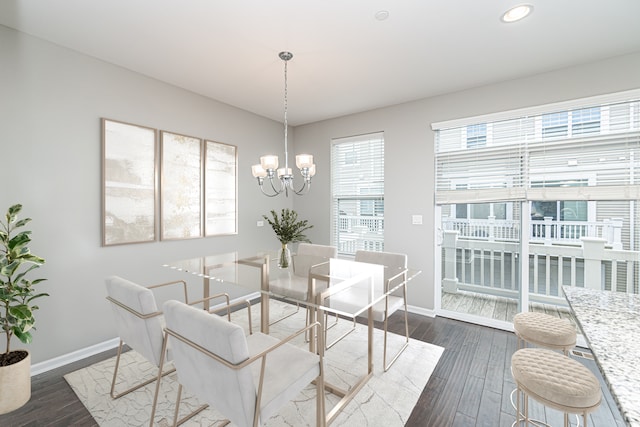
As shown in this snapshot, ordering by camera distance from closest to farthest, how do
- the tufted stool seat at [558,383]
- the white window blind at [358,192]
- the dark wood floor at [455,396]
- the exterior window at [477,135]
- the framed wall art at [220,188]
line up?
1. the tufted stool seat at [558,383]
2. the dark wood floor at [455,396]
3. the exterior window at [477,135]
4. the framed wall art at [220,188]
5. the white window blind at [358,192]

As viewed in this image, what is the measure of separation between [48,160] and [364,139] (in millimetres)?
3520

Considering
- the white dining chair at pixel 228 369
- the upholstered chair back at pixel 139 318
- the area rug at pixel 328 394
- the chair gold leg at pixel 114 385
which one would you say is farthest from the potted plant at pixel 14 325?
the white dining chair at pixel 228 369

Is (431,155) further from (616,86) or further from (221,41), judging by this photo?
(221,41)

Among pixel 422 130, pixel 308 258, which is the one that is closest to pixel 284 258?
pixel 308 258

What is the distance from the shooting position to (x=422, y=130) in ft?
11.8

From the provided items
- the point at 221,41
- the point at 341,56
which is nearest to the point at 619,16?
the point at 341,56

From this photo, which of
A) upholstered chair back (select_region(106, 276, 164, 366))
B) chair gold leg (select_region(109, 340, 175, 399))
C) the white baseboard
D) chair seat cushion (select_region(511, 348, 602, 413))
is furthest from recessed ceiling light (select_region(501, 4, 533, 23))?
the white baseboard

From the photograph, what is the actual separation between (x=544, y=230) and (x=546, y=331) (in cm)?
183

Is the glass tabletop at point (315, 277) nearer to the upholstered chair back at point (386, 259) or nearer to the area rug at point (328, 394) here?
the upholstered chair back at point (386, 259)

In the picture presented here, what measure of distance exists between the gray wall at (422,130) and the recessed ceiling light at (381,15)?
1742 millimetres

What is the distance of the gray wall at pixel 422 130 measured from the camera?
2.82 m

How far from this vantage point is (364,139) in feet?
13.6

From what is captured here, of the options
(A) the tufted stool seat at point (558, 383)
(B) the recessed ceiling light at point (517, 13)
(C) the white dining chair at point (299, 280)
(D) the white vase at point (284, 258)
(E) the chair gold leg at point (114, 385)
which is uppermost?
(B) the recessed ceiling light at point (517, 13)

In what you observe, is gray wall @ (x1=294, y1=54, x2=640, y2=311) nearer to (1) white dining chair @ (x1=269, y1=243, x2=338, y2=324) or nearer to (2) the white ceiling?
(2) the white ceiling
